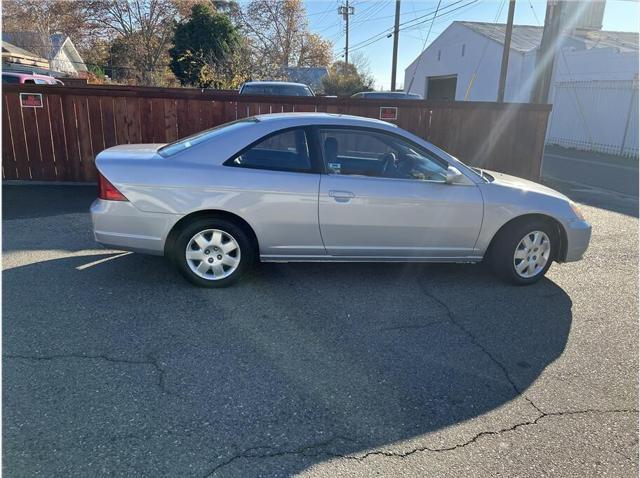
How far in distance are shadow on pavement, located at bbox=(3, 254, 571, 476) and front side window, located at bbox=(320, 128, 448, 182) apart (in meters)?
1.10

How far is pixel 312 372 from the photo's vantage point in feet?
10.6

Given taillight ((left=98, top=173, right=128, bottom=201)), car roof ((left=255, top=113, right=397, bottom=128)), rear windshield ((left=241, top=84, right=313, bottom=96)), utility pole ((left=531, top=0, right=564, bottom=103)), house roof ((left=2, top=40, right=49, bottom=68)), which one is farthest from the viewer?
house roof ((left=2, top=40, right=49, bottom=68))

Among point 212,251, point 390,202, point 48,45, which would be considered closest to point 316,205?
point 390,202

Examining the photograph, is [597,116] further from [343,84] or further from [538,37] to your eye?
[343,84]

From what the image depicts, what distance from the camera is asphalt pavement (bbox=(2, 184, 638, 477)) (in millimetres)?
2516

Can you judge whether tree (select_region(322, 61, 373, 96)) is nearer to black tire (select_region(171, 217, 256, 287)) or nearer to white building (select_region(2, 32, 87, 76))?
white building (select_region(2, 32, 87, 76))

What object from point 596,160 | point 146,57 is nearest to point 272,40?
point 146,57

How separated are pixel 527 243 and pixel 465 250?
63 cm

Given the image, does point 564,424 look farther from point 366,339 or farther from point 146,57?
point 146,57

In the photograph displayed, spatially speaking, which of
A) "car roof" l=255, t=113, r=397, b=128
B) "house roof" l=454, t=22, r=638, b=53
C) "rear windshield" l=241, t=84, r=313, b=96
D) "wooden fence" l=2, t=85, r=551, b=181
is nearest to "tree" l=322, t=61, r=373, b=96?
"house roof" l=454, t=22, r=638, b=53

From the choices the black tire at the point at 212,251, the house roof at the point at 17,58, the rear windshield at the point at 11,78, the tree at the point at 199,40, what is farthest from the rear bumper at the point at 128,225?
the house roof at the point at 17,58

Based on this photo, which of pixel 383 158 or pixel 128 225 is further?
pixel 383 158

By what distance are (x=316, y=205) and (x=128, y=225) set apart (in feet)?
5.46

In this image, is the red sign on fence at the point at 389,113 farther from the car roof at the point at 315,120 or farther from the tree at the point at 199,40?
the tree at the point at 199,40
